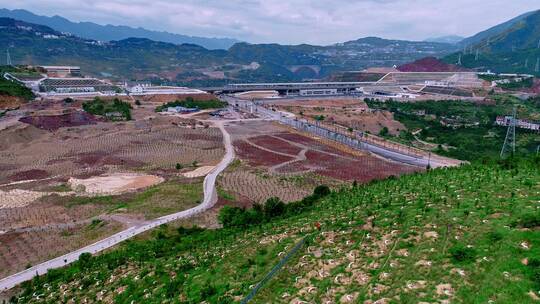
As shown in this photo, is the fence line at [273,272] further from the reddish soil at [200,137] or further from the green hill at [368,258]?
the reddish soil at [200,137]

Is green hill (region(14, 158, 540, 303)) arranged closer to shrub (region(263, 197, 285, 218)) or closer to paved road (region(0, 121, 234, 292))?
paved road (region(0, 121, 234, 292))

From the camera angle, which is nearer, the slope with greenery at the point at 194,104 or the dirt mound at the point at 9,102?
the dirt mound at the point at 9,102

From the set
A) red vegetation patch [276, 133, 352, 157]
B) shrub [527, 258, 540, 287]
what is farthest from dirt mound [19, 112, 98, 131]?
shrub [527, 258, 540, 287]

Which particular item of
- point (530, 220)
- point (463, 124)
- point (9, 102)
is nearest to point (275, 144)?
point (463, 124)

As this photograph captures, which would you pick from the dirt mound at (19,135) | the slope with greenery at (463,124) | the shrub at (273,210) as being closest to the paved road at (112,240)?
the shrub at (273,210)

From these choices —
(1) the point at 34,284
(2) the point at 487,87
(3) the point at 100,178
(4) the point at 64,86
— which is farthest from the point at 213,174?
(2) the point at 487,87

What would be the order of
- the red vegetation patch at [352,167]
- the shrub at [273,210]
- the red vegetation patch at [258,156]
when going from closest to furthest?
the shrub at [273,210], the red vegetation patch at [352,167], the red vegetation patch at [258,156]

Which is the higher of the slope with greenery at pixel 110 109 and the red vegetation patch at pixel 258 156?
the slope with greenery at pixel 110 109
